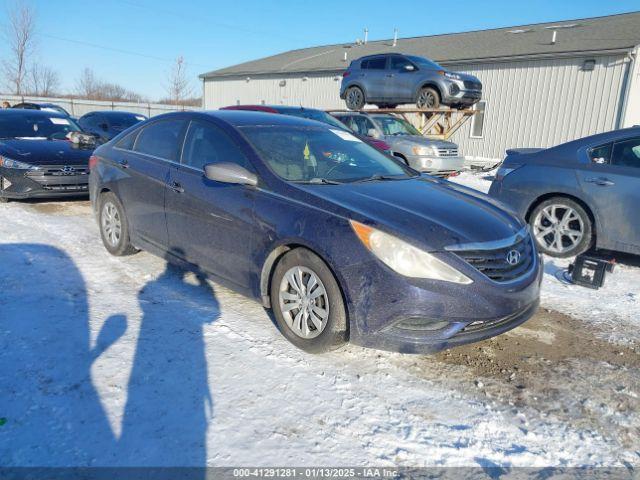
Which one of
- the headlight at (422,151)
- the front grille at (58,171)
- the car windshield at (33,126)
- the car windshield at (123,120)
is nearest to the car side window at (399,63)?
the headlight at (422,151)

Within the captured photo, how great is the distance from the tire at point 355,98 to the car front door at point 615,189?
10377 millimetres

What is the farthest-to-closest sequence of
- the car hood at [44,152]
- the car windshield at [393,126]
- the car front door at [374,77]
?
1. the car front door at [374,77]
2. the car windshield at [393,126]
3. the car hood at [44,152]

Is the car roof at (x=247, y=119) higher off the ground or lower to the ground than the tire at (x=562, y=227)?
higher

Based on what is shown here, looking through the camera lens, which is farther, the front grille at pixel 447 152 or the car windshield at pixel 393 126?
the car windshield at pixel 393 126

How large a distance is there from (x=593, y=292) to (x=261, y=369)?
3.44 meters

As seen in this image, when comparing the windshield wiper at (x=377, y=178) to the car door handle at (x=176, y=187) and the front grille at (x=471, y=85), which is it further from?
the front grille at (x=471, y=85)

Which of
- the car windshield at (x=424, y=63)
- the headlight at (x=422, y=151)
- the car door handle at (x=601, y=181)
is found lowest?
the car door handle at (x=601, y=181)

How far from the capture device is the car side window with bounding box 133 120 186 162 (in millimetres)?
4383

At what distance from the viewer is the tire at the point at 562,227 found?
546 centimetres

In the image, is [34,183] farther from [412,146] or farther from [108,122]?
[412,146]

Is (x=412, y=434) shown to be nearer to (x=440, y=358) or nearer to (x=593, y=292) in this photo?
(x=440, y=358)

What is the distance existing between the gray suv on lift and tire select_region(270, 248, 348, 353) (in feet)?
36.3

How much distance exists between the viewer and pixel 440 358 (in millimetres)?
3373

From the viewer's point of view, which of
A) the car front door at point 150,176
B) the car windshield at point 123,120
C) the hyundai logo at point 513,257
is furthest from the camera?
the car windshield at point 123,120
